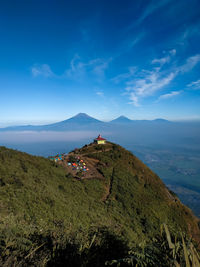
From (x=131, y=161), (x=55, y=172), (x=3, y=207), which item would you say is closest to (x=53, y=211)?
(x=3, y=207)

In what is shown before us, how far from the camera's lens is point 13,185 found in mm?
14047

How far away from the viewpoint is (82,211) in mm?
15500

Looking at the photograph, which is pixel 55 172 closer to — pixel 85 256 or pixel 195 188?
pixel 85 256

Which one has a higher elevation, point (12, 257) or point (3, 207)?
point (12, 257)

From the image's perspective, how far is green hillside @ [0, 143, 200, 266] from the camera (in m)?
4.54

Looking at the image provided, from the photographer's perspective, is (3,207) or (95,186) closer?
(3,207)

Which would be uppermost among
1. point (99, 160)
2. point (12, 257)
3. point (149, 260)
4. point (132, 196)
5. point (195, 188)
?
point (149, 260)

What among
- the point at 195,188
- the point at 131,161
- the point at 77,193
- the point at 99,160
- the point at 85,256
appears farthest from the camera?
the point at 195,188

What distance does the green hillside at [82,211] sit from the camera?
4.54 m

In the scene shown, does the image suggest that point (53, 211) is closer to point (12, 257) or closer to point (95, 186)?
point (12, 257)

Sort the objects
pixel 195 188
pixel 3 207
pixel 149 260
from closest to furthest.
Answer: pixel 149 260 < pixel 3 207 < pixel 195 188

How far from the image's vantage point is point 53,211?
41.4ft

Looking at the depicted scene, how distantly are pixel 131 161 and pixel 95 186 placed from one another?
1541 centimetres

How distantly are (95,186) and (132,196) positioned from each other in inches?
293
